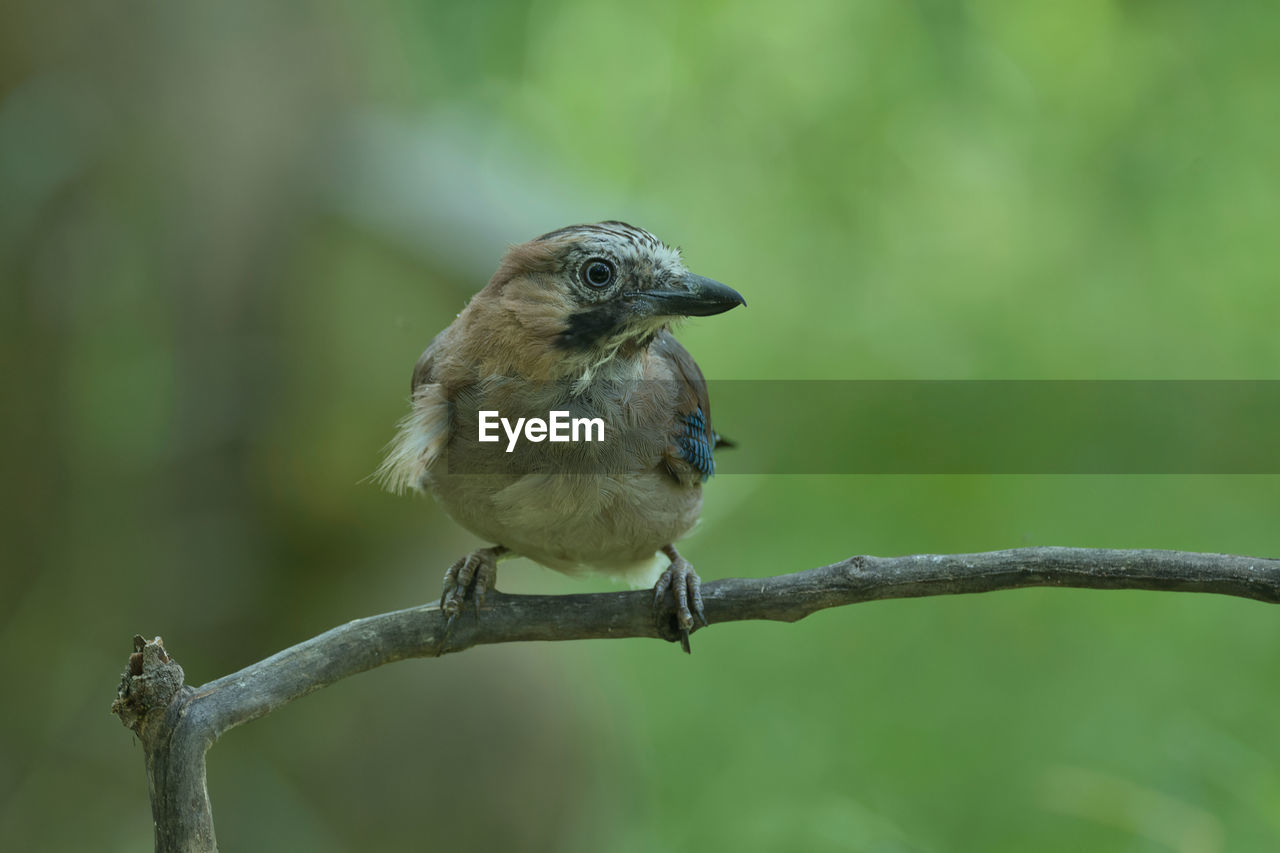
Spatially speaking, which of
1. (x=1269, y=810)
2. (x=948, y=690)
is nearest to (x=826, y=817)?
(x=948, y=690)

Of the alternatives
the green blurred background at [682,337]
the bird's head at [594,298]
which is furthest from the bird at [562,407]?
the green blurred background at [682,337]

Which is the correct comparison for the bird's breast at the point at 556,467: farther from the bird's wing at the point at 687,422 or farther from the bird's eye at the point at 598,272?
the bird's eye at the point at 598,272

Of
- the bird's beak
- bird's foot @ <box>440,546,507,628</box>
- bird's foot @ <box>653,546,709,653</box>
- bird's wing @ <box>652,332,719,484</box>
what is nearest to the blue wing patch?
bird's wing @ <box>652,332,719,484</box>

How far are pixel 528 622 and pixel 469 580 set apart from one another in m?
0.54

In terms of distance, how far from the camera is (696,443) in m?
3.46

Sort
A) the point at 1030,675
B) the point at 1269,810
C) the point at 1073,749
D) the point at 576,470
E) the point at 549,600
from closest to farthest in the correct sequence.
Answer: the point at 549,600 → the point at 576,470 → the point at 1269,810 → the point at 1073,749 → the point at 1030,675

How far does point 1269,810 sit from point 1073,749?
1.06 m

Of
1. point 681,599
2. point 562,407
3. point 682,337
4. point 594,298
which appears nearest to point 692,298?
point 594,298

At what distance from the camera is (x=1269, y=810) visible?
4090 millimetres

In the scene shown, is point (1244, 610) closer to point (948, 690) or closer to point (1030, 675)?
point (1030, 675)

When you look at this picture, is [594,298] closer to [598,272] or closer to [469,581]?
[598,272]

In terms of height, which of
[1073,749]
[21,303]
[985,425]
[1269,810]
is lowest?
[1269,810]

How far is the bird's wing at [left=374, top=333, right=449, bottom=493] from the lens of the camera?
3.11m

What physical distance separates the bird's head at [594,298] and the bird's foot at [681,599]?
0.72 meters
